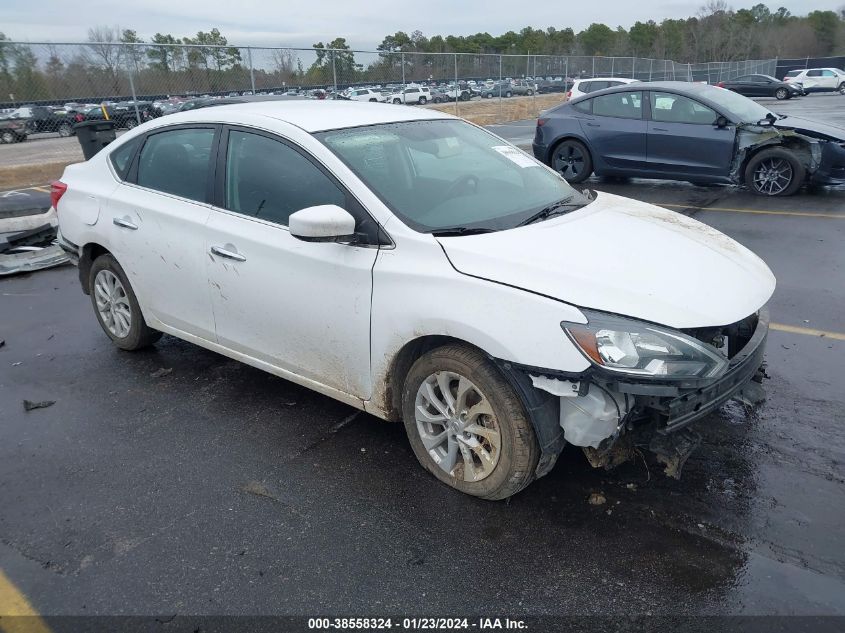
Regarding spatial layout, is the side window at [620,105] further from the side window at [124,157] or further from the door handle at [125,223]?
the door handle at [125,223]

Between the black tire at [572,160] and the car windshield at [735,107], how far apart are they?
1956mm

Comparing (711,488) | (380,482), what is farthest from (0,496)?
(711,488)

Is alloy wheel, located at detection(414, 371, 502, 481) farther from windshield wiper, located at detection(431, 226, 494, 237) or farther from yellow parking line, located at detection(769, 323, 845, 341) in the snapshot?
yellow parking line, located at detection(769, 323, 845, 341)

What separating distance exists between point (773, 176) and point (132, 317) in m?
8.68

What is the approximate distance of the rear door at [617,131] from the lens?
1016 centimetres

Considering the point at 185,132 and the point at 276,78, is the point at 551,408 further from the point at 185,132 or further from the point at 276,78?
Result: the point at 276,78

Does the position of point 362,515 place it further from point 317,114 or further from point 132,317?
point 132,317

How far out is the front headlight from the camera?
8.35 feet

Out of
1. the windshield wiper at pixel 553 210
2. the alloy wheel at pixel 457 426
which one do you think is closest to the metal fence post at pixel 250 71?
the windshield wiper at pixel 553 210

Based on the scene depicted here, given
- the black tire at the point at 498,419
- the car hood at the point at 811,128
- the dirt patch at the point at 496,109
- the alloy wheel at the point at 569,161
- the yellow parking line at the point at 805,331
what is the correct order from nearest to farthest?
the black tire at the point at 498,419, the yellow parking line at the point at 805,331, the car hood at the point at 811,128, the alloy wheel at the point at 569,161, the dirt patch at the point at 496,109

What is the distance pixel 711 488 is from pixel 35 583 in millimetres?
2934

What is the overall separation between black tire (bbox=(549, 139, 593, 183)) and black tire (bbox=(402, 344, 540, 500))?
8.54 meters

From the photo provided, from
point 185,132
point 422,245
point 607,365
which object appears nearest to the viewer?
point 607,365

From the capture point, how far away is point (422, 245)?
3.04m
